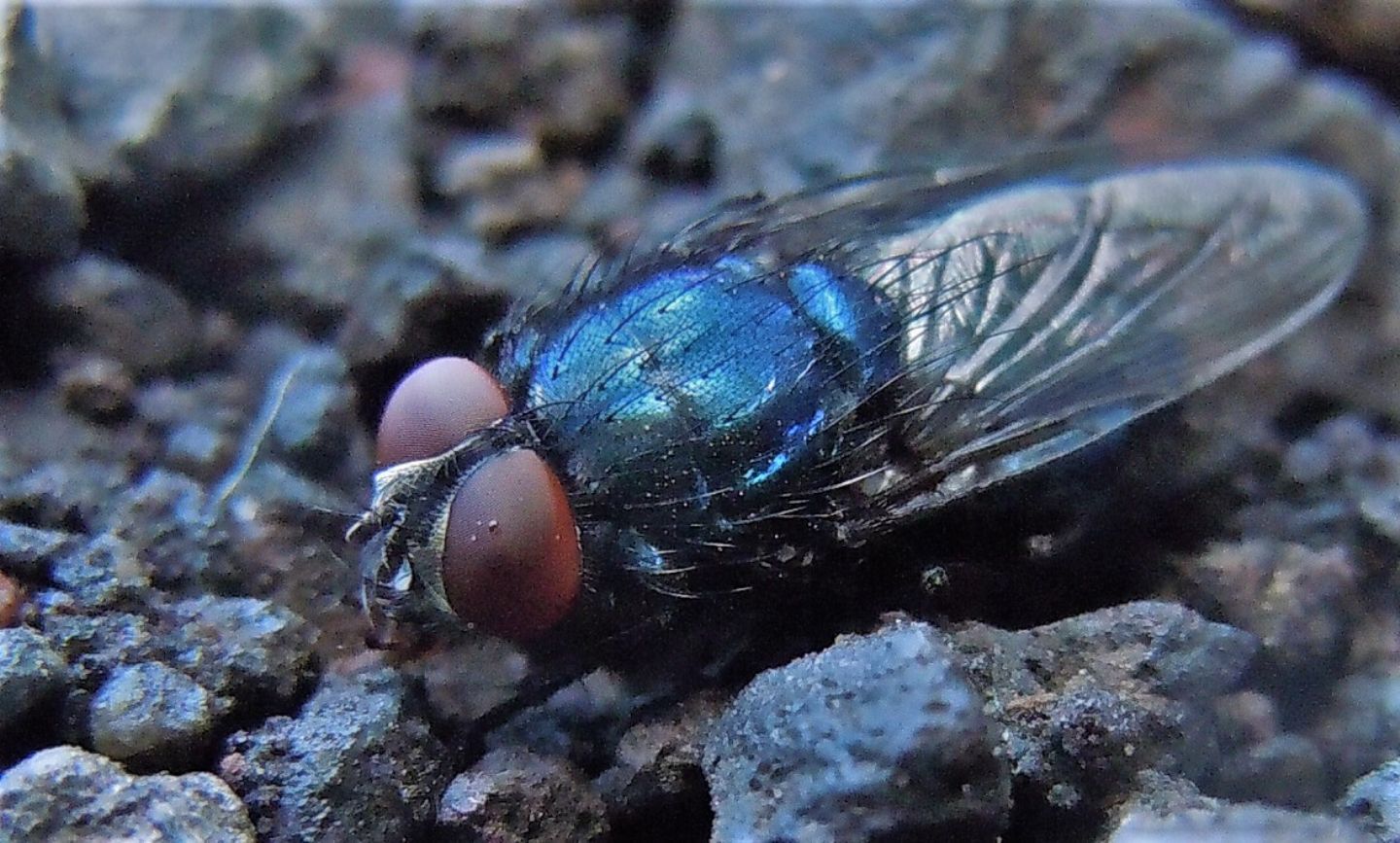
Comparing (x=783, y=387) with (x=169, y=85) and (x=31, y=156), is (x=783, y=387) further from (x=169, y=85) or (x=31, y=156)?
(x=169, y=85)

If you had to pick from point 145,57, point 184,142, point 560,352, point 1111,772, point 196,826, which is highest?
point 145,57

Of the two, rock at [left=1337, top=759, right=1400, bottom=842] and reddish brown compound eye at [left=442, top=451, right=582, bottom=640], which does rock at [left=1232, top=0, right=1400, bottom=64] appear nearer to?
rock at [left=1337, top=759, right=1400, bottom=842]

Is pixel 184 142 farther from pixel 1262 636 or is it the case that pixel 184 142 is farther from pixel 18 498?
pixel 1262 636

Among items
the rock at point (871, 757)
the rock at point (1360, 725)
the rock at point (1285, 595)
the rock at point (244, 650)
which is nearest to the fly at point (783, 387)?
the rock at point (244, 650)

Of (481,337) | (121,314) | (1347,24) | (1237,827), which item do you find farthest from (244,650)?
(1347,24)

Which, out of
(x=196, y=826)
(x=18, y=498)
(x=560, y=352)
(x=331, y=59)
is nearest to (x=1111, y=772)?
(x=560, y=352)
